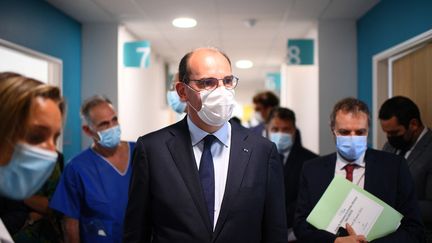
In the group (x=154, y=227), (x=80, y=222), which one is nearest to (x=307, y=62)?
(x=80, y=222)

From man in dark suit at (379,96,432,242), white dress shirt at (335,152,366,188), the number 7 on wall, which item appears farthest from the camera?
the number 7 on wall

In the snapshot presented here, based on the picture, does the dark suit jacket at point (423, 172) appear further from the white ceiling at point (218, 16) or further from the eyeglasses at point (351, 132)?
the white ceiling at point (218, 16)

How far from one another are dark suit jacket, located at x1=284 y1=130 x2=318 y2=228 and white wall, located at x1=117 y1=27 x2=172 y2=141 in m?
2.35

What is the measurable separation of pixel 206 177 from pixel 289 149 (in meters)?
1.68

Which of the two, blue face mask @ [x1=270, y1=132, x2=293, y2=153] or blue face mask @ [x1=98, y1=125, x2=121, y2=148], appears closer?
blue face mask @ [x1=98, y1=125, x2=121, y2=148]

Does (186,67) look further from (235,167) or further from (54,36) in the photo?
(54,36)

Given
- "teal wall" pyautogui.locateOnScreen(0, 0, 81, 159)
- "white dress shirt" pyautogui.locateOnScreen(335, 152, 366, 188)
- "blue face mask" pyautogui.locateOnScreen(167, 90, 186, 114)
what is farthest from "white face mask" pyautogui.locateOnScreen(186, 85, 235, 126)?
"teal wall" pyautogui.locateOnScreen(0, 0, 81, 159)

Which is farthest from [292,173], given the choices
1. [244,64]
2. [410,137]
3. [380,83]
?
[244,64]

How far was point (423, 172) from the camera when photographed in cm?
229

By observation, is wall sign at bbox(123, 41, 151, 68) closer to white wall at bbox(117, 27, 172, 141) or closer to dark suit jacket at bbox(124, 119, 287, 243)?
white wall at bbox(117, 27, 172, 141)

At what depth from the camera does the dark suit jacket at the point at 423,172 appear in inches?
86.0

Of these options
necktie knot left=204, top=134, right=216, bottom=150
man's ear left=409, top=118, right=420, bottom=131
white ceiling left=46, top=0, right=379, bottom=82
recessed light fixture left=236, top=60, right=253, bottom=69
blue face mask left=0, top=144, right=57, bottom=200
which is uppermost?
white ceiling left=46, top=0, right=379, bottom=82

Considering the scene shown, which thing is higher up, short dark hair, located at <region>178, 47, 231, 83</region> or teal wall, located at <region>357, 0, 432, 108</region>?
teal wall, located at <region>357, 0, 432, 108</region>

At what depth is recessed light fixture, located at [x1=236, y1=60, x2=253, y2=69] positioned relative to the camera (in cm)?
752
